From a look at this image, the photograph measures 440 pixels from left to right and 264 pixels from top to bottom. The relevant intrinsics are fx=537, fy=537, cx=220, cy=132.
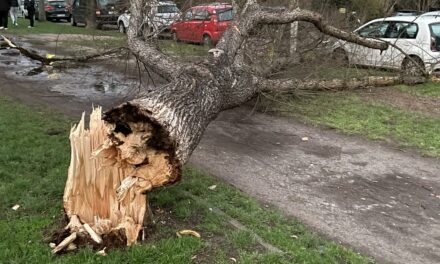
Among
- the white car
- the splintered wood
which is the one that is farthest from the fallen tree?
the white car

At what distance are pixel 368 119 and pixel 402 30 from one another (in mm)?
5509

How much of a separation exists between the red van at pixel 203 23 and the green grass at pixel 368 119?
2384 mm

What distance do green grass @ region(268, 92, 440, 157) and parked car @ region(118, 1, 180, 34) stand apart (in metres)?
2.44

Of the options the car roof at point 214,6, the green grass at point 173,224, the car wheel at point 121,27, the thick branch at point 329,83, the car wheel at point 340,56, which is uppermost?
the car roof at point 214,6

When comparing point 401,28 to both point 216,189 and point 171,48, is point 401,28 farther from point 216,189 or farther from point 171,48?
point 216,189

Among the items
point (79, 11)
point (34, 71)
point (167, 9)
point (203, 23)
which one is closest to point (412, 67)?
point (203, 23)

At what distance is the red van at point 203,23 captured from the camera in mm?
10812

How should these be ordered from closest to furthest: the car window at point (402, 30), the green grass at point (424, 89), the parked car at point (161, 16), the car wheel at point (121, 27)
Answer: the parked car at point (161, 16) < the green grass at point (424, 89) < the car wheel at point (121, 27) < the car window at point (402, 30)

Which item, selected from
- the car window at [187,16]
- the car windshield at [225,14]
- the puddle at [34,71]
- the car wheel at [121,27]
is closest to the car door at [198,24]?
the car window at [187,16]

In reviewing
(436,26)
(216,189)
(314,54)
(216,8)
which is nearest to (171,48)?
(216,8)

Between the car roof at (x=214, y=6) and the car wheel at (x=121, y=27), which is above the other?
the car roof at (x=214, y=6)

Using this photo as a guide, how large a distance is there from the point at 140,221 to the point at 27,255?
831 millimetres

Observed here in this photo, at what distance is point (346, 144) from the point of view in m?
7.43

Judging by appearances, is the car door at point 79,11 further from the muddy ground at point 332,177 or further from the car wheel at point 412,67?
the car wheel at point 412,67
